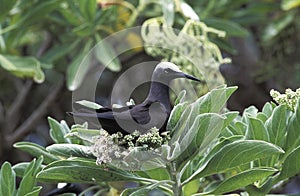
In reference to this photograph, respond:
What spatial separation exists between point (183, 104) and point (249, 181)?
117 mm

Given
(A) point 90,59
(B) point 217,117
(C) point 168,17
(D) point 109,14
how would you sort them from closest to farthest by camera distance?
1. (B) point 217,117
2. (C) point 168,17
3. (D) point 109,14
4. (A) point 90,59

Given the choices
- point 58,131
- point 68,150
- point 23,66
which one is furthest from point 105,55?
point 68,150

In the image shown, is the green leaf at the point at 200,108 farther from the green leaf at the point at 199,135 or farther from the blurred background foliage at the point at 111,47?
the blurred background foliage at the point at 111,47

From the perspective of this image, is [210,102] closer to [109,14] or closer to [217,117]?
[217,117]

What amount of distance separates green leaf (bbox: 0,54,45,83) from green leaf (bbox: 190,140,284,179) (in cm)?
61

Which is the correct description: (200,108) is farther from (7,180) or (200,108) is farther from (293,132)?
(7,180)

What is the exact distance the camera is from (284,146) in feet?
2.49

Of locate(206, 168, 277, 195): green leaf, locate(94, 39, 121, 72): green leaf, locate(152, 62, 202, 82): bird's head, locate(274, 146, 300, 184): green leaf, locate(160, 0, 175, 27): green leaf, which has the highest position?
locate(160, 0, 175, 27): green leaf

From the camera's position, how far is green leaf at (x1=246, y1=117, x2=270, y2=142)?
0.73 metres

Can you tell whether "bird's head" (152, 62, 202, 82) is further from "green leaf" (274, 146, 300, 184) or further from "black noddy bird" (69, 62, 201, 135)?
"green leaf" (274, 146, 300, 184)

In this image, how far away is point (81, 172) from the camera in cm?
71

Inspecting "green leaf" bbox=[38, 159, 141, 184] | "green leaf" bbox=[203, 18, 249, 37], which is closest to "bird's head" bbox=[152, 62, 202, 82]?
"green leaf" bbox=[38, 159, 141, 184]

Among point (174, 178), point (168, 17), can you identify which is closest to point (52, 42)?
point (168, 17)

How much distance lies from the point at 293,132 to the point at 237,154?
0.08 m
